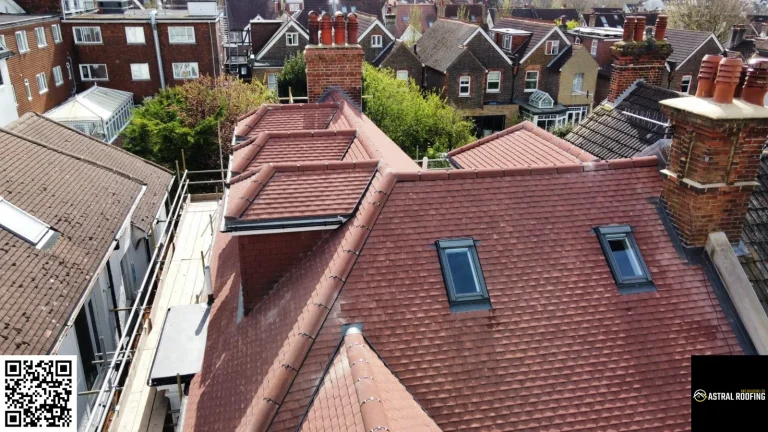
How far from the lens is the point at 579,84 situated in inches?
1665

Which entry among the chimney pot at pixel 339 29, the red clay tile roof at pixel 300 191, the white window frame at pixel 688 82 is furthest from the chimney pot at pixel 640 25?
the white window frame at pixel 688 82

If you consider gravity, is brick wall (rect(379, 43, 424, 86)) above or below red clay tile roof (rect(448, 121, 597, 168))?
below

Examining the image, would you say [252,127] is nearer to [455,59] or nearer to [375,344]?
[375,344]

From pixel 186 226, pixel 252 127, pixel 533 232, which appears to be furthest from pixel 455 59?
pixel 533 232

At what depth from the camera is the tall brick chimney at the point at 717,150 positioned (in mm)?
7449

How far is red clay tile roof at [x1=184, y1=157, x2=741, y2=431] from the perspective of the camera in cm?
646

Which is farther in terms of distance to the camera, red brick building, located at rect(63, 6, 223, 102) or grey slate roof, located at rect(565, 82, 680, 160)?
red brick building, located at rect(63, 6, 223, 102)

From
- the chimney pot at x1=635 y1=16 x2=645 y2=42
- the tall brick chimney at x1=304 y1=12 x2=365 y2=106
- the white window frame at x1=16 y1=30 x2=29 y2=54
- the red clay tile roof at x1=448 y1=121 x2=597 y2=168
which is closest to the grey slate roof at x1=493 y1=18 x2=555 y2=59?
the chimney pot at x1=635 y1=16 x2=645 y2=42

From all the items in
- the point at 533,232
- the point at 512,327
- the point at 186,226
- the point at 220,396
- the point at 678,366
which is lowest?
the point at 186,226

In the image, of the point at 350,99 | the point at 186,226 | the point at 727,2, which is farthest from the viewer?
the point at 727,2

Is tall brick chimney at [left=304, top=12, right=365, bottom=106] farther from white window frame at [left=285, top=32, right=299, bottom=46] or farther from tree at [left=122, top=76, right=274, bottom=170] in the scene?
white window frame at [left=285, top=32, right=299, bottom=46]

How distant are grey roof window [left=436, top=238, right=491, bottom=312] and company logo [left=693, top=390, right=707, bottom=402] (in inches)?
101

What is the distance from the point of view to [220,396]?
23.8 ft

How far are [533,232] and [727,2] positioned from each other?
59572 mm
